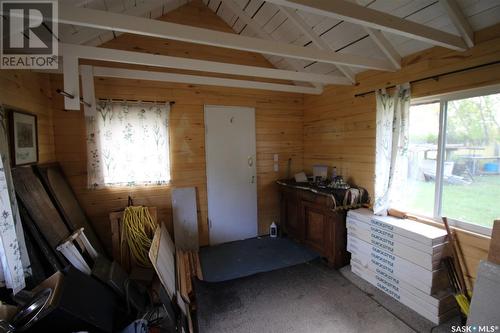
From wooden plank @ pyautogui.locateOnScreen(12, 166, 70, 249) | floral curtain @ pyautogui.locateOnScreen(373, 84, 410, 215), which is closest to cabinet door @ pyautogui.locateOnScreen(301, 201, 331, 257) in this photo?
floral curtain @ pyautogui.locateOnScreen(373, 84, 410, 215)

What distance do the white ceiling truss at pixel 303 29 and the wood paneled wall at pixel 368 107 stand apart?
0.12 m

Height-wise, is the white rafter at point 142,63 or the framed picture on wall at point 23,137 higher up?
the white rafter at point 142,63

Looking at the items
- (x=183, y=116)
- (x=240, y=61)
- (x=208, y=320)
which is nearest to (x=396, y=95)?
(x=240, y=61)

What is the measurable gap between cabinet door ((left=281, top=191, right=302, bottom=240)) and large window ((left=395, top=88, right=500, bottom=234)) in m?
1.28

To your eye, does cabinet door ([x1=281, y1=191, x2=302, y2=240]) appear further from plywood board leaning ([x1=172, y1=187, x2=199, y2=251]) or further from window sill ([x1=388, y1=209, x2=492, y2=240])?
plywood board leaning ([x1=172, y1=187, x2=199, y2=251])

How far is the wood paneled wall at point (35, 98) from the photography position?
1.85 meters

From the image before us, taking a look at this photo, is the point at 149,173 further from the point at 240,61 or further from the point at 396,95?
the point at 396,95

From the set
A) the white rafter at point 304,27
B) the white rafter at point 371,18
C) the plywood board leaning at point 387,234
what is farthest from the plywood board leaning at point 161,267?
the white rafter at point 304,27

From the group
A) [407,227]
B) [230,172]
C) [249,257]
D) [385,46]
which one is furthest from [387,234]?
[230,172]

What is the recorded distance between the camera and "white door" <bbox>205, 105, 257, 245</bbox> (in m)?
3.42

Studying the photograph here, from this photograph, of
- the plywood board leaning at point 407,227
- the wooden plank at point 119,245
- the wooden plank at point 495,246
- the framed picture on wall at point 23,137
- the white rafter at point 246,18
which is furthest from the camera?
the white rafter at point 246,18

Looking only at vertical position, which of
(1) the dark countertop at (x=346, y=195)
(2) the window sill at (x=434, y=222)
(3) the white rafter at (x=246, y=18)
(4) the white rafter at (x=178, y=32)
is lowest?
(2) the window sill at (x=434, y=222)

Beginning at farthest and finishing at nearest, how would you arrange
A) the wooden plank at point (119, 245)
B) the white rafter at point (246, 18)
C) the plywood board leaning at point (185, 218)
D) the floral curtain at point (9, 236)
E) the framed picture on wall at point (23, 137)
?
the plywood board leaning at point (185, 218) < the white rafter at point (246, 18) < the wooden plank at point (119, 245) < the framed picture on wall at point (23, 137) < the floral curtain at point (9, 236)

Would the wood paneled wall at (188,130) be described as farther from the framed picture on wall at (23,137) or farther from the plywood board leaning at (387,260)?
the plywood board leaning at (387,260)
